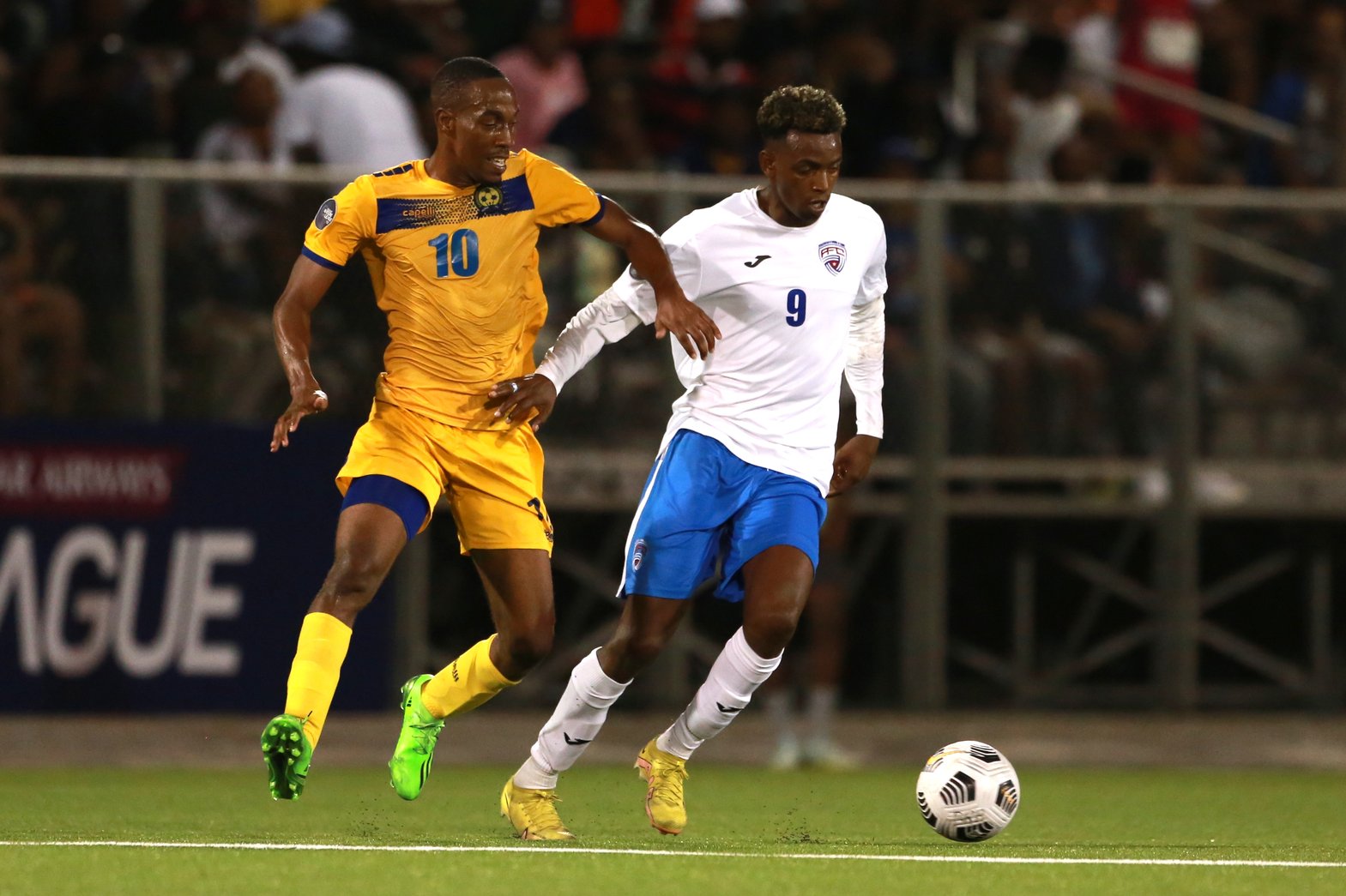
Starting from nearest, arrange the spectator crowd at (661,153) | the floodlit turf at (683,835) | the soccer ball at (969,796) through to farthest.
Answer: the floodlit turf at (683,835), the soccer ball at (969,796), the spectator crowd at (661,153)

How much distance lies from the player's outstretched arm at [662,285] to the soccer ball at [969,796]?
1.53 m

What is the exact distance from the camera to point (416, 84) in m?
13.6

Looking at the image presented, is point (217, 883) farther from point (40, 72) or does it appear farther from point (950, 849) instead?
point (40, 72)

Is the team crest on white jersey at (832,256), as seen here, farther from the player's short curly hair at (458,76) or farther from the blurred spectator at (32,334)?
the blurred spectator at (32,334)

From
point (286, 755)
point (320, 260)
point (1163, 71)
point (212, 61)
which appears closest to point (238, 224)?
point (212, 61)

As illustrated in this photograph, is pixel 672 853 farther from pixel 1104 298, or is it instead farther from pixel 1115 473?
pixel 1104 298

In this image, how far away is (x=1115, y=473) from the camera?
12734 mm

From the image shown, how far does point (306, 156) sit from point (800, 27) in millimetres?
3485

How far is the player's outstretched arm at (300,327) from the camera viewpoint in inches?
278

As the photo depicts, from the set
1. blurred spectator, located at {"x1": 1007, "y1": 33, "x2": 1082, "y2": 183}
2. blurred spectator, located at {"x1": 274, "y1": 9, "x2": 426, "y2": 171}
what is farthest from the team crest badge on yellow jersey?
Answer: blurred spectator, located at {"x1": 1007, "y1": 33, "x2": 1082, "y2": 183}

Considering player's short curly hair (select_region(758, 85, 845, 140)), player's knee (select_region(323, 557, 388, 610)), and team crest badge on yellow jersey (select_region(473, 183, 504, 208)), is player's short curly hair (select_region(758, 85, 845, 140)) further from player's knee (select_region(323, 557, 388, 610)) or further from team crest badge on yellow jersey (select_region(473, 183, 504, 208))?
player's knee (select_region(323, 557, 388, 610))

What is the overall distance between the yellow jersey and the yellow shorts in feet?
0.17

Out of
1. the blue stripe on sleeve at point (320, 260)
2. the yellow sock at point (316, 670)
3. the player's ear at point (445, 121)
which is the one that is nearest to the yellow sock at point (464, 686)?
the yellow sock at point (316, 670)

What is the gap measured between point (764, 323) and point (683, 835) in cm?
171
